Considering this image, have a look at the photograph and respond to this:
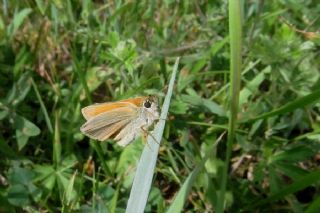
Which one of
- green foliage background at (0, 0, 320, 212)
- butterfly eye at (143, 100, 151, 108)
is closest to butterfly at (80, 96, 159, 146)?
butterfly eye at (143, 100, 151, 108)

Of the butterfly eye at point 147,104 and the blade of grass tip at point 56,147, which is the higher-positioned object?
the butterfly eye at point 147,104

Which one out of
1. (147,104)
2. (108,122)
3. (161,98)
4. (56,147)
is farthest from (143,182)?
(56,147)

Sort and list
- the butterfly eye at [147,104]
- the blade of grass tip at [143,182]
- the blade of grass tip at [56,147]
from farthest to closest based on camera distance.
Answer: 1. the blade of grass tip at [56,147]
2. the butterfly eye at [147,104]
3. the blade of grass tip at [143,182]

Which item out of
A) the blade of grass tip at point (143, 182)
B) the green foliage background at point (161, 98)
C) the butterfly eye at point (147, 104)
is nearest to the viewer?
the blade of grass tip at point (143, 182)

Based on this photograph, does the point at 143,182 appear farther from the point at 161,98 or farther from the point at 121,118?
the point at 161,98

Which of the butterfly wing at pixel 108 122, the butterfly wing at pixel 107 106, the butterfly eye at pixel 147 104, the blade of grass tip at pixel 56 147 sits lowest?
the blade of grass tip at pixel 56 147

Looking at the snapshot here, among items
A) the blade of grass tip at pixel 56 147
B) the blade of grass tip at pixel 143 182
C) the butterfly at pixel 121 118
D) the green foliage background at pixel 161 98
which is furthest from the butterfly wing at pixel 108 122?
the blade of grass tip at pixel 143 182

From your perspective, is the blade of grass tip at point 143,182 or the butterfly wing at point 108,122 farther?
the butterfly wing at point 108,122

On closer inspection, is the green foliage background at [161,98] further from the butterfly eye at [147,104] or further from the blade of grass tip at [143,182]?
the blade of grass tip at [143,182]
